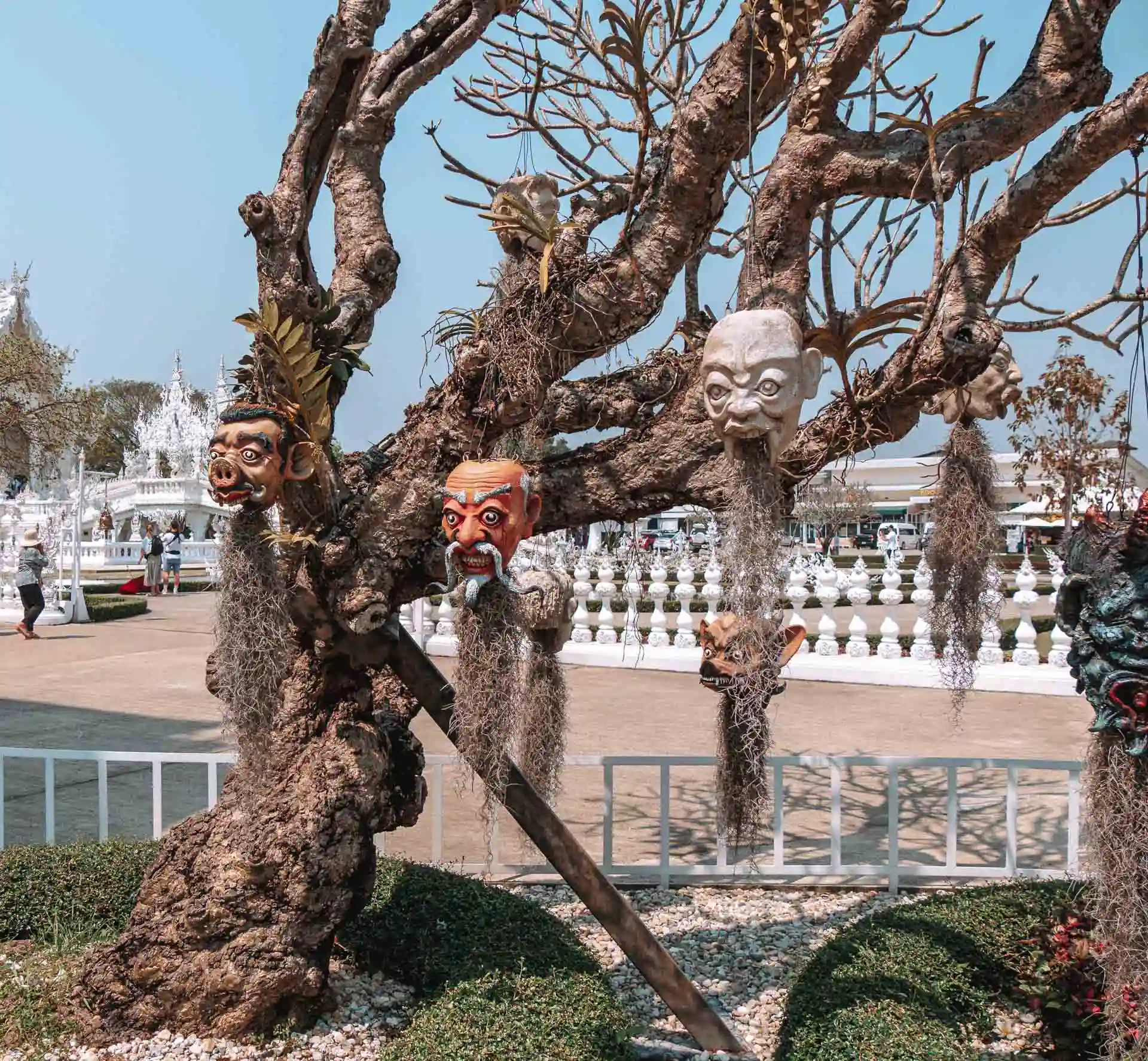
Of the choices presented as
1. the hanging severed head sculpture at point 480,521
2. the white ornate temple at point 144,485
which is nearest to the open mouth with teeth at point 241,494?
the hanging severed head sculpture at point 480,521

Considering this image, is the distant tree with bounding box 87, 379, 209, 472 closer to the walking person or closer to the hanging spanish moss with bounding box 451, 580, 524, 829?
the walking person

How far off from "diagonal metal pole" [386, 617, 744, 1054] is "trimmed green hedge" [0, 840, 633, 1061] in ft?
0.64

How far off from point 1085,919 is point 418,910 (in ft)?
7.84

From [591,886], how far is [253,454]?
5.43 ft

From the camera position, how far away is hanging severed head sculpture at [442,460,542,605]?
2.55 meters

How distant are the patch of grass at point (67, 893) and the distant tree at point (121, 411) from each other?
45073 millimetres

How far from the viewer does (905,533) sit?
35.3 meters

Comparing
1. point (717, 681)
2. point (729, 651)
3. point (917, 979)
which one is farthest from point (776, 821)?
point (729, 651)

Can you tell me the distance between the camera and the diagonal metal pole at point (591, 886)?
296cm

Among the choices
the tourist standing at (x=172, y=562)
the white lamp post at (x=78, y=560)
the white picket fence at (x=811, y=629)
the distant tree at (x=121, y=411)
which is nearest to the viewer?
the white picket fence at (x=811, y=629)

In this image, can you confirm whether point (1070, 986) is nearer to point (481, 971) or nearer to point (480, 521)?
point (481, 971)

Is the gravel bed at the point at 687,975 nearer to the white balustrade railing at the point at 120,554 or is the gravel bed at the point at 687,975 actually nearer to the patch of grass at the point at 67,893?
the patch of grass at the point at 67,893

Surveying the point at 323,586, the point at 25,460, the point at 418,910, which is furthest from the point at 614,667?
the point at 25,460

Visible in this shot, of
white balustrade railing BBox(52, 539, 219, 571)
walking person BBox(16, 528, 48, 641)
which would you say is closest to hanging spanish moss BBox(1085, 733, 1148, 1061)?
walking person BBox(16, 528, 48, 641)
